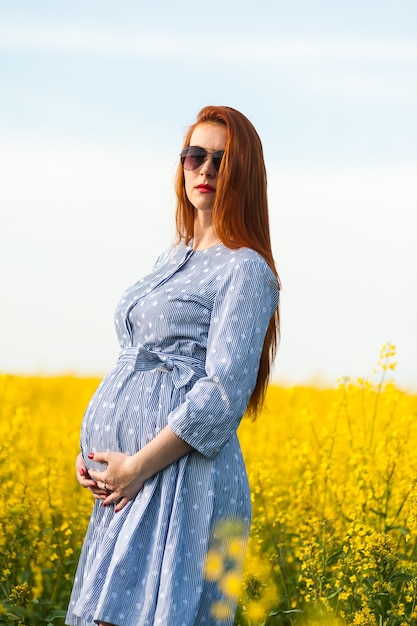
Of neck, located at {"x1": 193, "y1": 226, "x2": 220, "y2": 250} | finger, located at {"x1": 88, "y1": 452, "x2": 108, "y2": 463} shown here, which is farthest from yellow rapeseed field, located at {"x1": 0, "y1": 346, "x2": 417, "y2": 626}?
neck, located at {"x1": 193, "y1": 226, "x2": 220, "y2": 250}

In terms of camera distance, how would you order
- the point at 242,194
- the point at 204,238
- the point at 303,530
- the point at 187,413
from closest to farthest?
the point at 187,413 → the point at 242,194 → the point at 204,238 → the point at 303,530

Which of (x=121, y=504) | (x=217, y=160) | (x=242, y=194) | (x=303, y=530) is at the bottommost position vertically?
(x=303, y=530)

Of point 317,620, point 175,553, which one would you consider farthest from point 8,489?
point 175,553

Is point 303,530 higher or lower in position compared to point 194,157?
lower

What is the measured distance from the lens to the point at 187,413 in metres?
2.36

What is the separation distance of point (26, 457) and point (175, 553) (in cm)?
316

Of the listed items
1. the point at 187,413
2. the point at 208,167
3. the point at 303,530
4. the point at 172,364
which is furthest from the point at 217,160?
the point at 303,530

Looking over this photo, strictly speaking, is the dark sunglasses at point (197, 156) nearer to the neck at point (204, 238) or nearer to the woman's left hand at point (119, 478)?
the neck at point (204, 238)

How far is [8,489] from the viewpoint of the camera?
4.31 metres

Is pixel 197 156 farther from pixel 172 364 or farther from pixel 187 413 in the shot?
pixel 187 413

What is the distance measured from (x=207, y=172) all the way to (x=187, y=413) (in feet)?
2.42

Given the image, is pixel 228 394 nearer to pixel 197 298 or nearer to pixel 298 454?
pixel 197 298

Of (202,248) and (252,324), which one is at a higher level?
(202,248)

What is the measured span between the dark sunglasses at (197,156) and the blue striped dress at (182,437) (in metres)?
0.26
